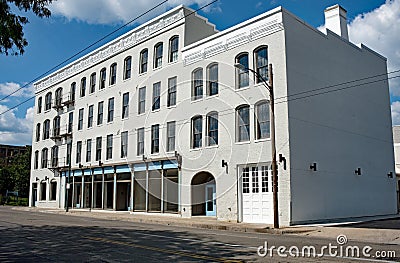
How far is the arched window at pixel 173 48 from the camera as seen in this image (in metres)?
30.2

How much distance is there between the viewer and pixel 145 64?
108ft

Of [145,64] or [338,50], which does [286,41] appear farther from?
[145,64]

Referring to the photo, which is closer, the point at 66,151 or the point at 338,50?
the point at 338,50

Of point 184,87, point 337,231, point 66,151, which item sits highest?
point 184,87

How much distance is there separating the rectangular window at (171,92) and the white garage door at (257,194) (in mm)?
8425

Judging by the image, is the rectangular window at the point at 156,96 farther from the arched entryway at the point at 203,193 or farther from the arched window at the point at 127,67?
the arched entryway at the point at 203,193

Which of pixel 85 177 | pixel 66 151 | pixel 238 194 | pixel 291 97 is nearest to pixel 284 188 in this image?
pixel 238 194

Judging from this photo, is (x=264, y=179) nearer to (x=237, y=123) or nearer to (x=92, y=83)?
(x=237, y=123)

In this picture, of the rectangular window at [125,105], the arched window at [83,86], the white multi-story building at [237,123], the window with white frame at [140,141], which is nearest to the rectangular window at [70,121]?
the arched window at [83,86]

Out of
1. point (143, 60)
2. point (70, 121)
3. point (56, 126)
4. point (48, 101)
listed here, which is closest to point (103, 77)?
point (143, 60)

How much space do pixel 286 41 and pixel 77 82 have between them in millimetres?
24806

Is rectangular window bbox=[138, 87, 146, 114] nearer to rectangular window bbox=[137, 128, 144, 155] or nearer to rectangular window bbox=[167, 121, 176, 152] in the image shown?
rectangular window bbox=[137, 128, 144, 155]

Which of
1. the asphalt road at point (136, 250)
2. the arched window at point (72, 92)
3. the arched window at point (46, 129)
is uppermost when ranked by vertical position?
the arched window at point (72, 92)

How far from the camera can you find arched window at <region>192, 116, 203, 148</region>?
88.8 ft
